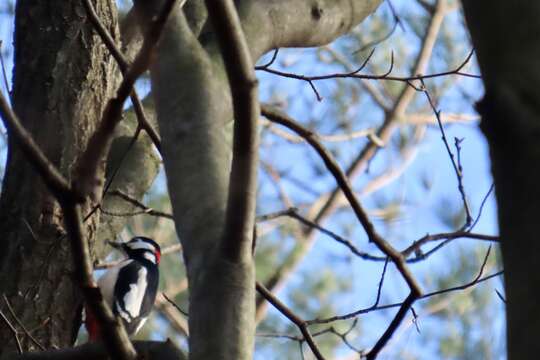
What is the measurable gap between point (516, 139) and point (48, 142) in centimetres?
189

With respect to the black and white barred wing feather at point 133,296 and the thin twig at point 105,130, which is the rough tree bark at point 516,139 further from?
the black and white barred wing feather at point 133,296

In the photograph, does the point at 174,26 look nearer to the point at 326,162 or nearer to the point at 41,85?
the point at 326,162

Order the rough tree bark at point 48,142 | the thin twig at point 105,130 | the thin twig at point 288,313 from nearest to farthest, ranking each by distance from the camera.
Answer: the thin twig at point 105,130, the thin twig at point 288,313, the rough tree bark at point 48,142

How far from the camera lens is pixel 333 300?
24.1 feet

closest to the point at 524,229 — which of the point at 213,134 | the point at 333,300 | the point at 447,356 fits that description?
the point at 213,134

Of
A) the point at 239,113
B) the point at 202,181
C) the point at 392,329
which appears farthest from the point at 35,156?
the point at 392,329

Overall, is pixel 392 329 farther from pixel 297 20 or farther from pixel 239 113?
pixel 297 20

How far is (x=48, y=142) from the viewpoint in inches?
97.3

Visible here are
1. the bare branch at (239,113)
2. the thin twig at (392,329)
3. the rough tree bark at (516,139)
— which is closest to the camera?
the rough tree bark at (516,139)

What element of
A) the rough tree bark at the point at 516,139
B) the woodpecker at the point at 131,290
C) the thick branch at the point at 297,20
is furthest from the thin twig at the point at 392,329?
the woodpecker at the point at 131,290

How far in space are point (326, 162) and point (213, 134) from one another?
502 mm

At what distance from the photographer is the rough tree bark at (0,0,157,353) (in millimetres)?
2381

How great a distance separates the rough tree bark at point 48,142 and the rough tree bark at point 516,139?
5.64 feet

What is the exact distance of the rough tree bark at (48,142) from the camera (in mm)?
2381
